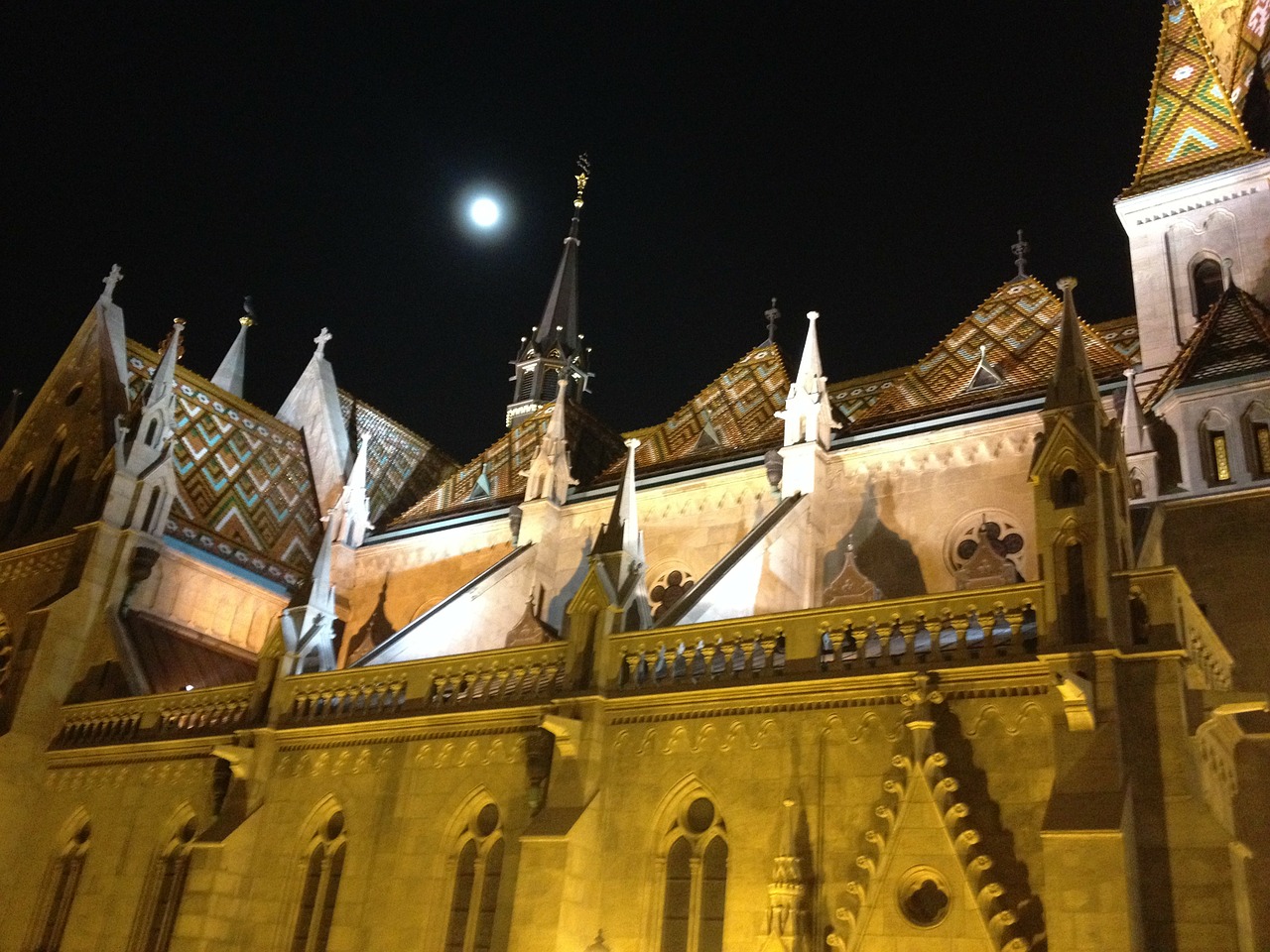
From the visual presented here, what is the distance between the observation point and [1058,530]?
1043cm

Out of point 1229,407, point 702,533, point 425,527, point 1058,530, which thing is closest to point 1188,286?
point 1229,407

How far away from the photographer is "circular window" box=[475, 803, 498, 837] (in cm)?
1334

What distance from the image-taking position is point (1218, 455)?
49.3ft

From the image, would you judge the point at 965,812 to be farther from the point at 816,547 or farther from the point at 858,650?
the point at 816,547

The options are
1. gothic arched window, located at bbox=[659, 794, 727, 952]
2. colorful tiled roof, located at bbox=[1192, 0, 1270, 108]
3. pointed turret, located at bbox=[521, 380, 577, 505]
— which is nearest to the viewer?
gothic arched window, located at bbox=[659, 794, 727, 952]

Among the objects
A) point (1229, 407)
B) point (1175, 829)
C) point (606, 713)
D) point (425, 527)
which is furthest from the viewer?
point (425, 527)

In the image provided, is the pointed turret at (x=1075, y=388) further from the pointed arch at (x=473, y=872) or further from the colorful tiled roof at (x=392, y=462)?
the colorful tiled roof at (x=392, y=462)

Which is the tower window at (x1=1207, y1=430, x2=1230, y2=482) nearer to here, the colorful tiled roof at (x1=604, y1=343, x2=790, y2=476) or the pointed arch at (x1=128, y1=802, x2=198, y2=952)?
the colorful tiled roof at (x1=604, y1=343, x2=790, y2=476)

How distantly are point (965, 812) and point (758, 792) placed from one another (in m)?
2.15

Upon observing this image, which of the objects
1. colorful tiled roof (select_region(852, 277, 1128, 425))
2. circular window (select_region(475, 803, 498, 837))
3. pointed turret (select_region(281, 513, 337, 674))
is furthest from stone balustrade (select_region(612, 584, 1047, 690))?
colorful tiled roof (select_region(852, 277, 1128, 425))

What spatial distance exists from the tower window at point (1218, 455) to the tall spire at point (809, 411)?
18.6 feet

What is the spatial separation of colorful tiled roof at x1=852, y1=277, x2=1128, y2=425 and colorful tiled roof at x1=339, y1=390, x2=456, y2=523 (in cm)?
1202

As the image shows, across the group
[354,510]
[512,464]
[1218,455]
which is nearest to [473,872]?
[1218,455]

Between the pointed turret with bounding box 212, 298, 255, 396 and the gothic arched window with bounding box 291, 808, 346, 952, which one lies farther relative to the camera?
the pointed turret with bounding box 212, 298, 255, 396
